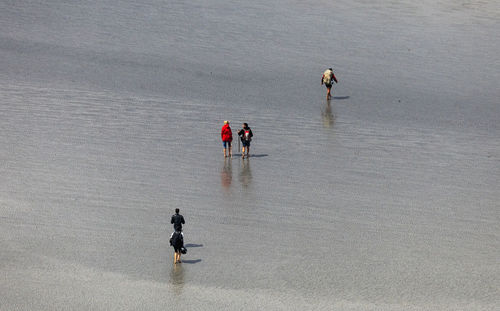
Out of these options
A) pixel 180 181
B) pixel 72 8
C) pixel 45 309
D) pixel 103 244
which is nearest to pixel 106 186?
pixel 180 181

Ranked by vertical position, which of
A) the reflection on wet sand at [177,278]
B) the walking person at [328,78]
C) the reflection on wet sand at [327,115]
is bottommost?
the reflection on wet sand at [177,278]

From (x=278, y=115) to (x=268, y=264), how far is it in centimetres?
1648

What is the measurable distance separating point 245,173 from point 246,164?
1132 millimetres

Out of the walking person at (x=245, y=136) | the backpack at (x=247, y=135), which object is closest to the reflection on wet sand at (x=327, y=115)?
the walking person at (x=245, y=136)

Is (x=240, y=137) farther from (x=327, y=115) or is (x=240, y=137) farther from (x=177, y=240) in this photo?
(x=177, y=240)

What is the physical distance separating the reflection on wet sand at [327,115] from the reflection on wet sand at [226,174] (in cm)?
736

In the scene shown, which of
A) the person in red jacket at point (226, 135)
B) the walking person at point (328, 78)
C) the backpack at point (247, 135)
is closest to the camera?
the person in red jacket at point (226, 135)

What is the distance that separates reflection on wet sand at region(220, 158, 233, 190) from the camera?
26.1m

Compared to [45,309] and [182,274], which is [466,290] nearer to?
[182,274]

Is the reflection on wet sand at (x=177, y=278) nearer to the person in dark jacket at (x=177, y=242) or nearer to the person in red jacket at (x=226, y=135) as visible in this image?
the person in dark jacket at (x=177, y=242)

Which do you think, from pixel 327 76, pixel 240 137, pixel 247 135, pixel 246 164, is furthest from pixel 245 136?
pixel 327 76

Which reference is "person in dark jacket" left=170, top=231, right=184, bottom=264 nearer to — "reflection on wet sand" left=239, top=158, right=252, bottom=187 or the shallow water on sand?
the shallow water on sand

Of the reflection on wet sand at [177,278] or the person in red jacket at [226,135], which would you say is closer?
the reflection on wet sand at [177,278]

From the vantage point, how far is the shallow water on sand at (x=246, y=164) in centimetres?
1883
